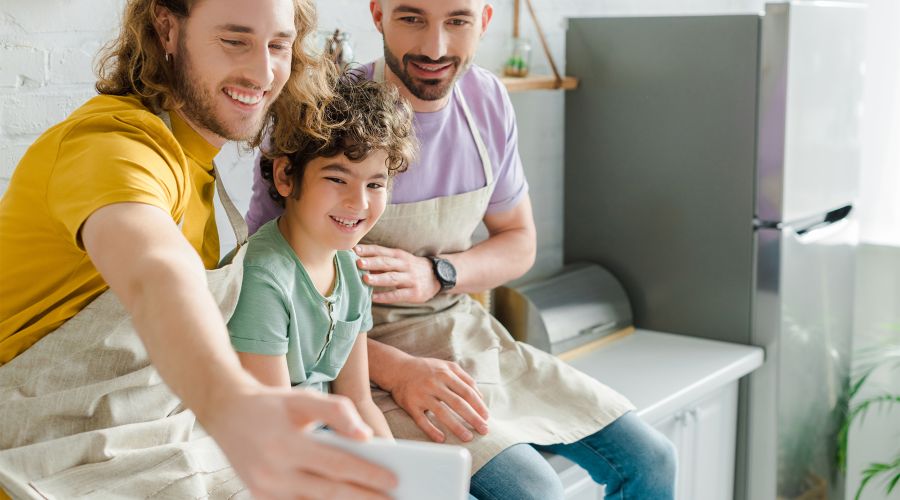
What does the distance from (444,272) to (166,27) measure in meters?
0.72

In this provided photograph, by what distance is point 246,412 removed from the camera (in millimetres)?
753

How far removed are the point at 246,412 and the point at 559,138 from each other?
2.22m

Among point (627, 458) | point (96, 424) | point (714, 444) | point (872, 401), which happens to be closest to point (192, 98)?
point (96, 424)

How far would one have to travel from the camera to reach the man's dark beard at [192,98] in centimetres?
137

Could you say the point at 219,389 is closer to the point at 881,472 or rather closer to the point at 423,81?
the point at 423,81

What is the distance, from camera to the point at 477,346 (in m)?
1.97

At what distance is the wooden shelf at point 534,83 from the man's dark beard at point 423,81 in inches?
21.2

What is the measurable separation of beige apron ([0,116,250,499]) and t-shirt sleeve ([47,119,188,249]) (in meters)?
0.14

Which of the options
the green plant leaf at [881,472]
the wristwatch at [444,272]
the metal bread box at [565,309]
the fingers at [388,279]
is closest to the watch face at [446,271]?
the wristwatch at [444,272]

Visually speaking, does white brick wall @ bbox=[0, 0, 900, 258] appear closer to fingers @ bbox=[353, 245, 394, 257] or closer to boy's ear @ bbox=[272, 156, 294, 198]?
boy's ear @ bbox=[272, 156, 294, 198]

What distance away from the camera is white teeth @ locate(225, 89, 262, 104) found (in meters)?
1.39

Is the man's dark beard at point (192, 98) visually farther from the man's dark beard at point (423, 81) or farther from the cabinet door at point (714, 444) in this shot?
the cabinet door at point (714, 444)

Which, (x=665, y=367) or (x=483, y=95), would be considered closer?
(x=483, y=95)

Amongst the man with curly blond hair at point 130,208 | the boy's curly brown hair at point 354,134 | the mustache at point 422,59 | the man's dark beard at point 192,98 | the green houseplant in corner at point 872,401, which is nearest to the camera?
the man with curly blond hair at point 130,208
